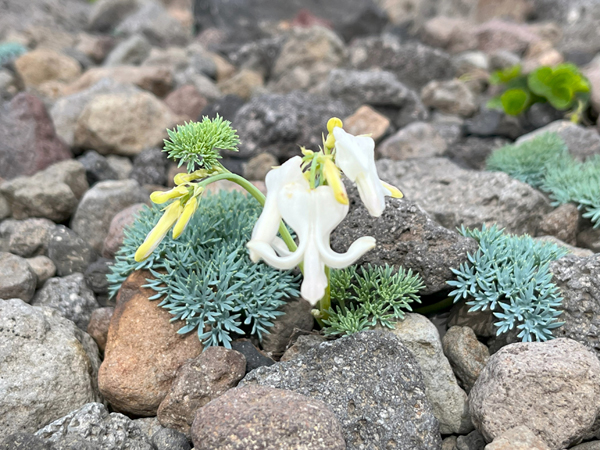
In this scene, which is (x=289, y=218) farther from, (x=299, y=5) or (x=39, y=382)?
(x=299, y=5)

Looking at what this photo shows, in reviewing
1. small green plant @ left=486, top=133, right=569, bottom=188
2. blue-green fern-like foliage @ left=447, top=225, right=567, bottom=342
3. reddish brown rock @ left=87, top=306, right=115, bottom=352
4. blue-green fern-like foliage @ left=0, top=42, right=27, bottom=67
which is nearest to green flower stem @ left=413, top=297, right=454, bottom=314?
blue-green fern-like foliage @ left=447, top=225, right=567, bottom=342

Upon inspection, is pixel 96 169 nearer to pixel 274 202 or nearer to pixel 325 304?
pixel 325 304

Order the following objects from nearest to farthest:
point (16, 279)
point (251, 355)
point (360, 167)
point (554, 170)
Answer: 1. point (360, 167)
2. point (251, 355)
3. point (16, 279)
4. point (554, 170)

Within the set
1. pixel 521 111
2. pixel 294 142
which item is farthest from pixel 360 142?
pixel 521 111

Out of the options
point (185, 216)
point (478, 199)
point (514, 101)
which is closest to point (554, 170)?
point (478, 199)

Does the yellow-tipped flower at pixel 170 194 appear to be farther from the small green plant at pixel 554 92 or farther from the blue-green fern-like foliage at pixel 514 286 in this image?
the small green plant at pixel 554 92
